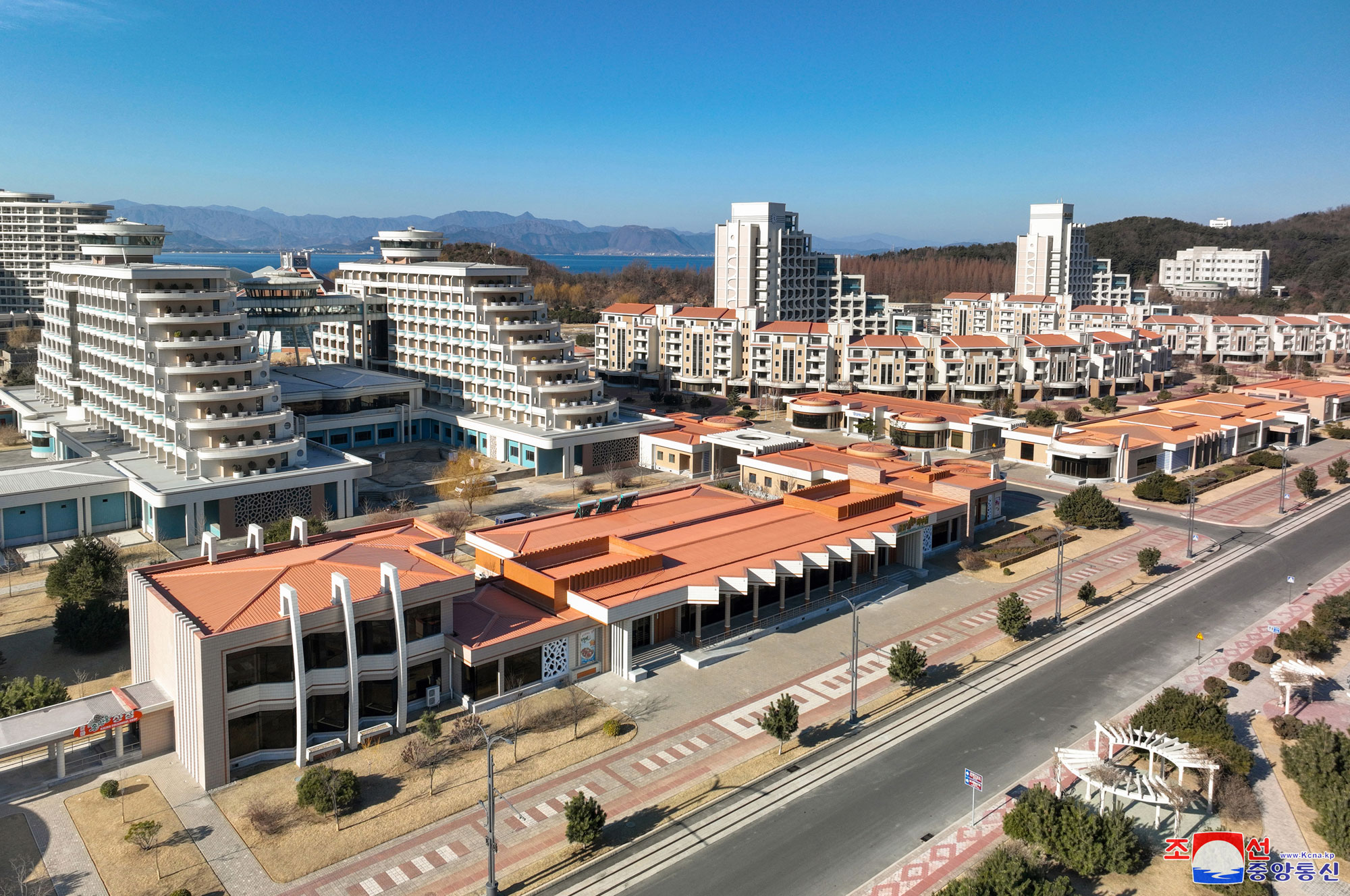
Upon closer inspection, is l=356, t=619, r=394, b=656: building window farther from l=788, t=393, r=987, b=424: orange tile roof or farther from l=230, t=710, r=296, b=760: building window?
l=788, t=393, r=987, b=424: orange tile roof

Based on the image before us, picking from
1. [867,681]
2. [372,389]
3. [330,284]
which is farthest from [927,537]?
[330,284]

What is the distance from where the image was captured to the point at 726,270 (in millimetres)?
135500

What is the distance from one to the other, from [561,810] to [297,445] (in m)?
41.0

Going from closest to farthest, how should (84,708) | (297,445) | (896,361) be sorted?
(84,708) → (297,445) → (896,361)

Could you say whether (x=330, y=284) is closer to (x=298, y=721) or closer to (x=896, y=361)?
(x=896, y=361)

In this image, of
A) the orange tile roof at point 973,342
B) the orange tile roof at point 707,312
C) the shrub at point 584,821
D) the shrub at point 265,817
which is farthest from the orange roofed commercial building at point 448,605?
the orange tile roof at point 707,312

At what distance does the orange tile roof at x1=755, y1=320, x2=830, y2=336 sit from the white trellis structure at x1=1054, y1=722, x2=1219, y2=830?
276ft

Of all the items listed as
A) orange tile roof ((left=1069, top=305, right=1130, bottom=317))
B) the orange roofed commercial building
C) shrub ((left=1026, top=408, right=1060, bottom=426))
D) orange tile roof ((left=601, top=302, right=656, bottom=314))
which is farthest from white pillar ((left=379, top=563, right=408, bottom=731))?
orange tile roof ((left=1069, top=305, right=1130, bottom=317))

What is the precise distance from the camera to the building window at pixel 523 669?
39062mm

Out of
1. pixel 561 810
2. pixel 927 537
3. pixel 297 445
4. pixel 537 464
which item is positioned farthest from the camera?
pixel 537 464

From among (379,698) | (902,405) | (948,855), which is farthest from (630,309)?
(948,855)

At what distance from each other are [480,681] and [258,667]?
8660 millimetres

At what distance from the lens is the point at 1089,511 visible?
6488cm

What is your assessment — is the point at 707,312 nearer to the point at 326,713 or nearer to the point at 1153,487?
the point at 1153,487
